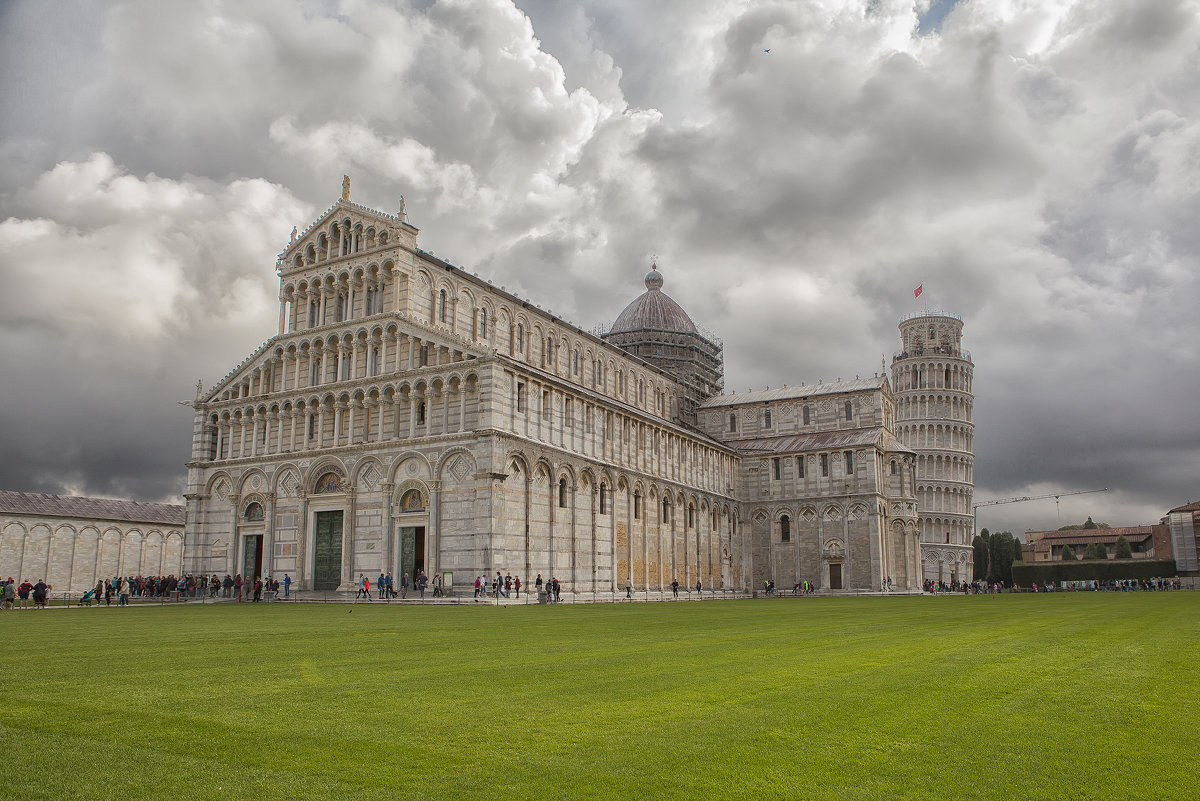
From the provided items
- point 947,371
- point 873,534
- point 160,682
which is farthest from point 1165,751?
point 947,371

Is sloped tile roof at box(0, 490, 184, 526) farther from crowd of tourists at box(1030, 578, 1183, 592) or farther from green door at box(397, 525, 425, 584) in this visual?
crowd of tourists at box(1030, 578, 1183, 592)

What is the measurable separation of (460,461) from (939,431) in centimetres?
7432

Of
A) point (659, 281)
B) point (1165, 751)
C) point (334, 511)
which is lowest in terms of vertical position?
point (1165, 751)

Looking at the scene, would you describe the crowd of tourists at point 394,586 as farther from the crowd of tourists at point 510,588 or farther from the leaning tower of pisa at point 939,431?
the leaning tower of pisa at point 939,431

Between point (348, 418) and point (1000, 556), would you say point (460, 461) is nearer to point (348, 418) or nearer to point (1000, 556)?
point (348, 418)

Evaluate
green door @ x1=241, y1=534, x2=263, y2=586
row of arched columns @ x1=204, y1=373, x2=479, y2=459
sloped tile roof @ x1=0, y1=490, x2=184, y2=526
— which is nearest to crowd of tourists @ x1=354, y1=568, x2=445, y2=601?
row of arched columns @ x1=204, y1=373, x2=479, y2=459

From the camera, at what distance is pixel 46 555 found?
62125 mm

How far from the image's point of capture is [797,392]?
76.1 metres

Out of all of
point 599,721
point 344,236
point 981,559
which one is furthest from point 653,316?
point 599,721

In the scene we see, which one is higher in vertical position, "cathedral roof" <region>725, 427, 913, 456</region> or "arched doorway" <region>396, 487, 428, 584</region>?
"cathedral roof" <region>725, 427, 913, 456</region>

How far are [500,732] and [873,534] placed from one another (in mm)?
62512

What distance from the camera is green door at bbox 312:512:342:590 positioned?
45.9 metres

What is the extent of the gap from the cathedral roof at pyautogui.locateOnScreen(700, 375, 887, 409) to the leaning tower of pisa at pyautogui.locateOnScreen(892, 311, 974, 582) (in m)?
29.8

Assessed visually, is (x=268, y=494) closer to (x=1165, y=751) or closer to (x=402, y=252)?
(x=402, y=252)
